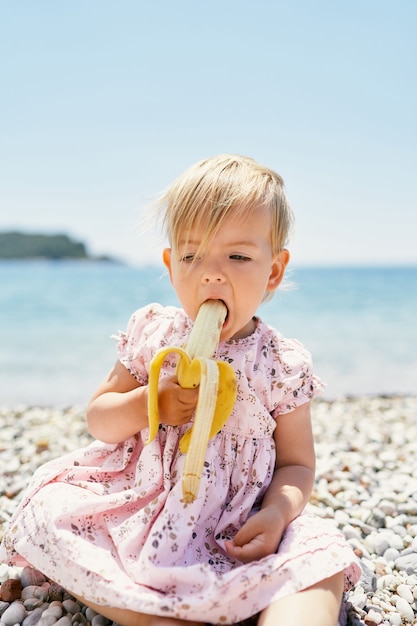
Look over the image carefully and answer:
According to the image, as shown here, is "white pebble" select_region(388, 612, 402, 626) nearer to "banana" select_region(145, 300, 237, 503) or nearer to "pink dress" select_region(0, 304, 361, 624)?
"pink dress" select_region(0, 304, 361, 624)

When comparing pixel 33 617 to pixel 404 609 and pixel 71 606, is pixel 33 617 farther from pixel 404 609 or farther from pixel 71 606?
pixel 404 609

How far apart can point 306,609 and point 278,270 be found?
4.36 feet

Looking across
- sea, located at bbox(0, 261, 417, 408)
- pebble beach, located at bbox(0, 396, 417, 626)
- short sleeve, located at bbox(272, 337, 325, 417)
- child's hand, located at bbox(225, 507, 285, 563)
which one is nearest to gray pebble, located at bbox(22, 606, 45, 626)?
pebble beach, located at bbox(0, 396, 417, 626)

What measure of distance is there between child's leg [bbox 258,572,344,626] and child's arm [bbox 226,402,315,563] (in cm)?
21

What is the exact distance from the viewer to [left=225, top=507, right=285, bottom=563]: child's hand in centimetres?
218

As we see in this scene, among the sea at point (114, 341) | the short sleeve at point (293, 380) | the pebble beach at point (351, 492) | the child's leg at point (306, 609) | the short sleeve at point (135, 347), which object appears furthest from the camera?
the sea at point (114, 341)

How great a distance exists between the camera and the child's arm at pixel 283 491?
2.22 metres

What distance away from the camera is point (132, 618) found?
2145 mm

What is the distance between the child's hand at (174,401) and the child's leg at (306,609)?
0.69m

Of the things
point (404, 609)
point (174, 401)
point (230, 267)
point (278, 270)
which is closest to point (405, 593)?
point (404, 609)

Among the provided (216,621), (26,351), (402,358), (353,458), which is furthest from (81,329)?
(216,621)

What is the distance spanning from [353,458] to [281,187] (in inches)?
97.5

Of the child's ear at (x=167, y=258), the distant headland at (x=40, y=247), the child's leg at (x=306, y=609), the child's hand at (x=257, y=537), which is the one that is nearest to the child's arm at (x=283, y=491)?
the child's hand at (x=257, y=537)

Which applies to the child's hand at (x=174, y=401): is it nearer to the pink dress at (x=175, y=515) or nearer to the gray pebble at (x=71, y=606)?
the pink dress at (x=175, y=515)
